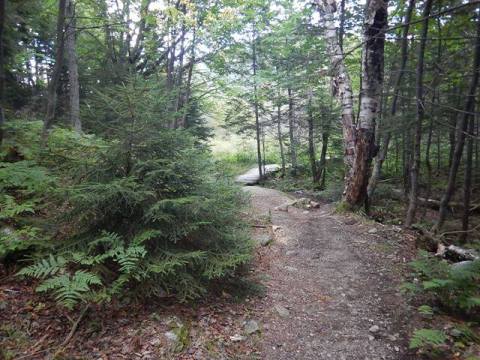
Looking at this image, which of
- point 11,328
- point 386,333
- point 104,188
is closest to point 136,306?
point 11,328

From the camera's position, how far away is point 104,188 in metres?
3.46

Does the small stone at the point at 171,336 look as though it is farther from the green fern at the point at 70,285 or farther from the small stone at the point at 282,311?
the small stone at the point at 282,311

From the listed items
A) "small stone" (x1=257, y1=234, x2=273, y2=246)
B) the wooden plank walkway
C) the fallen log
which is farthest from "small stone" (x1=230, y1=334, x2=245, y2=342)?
the wooden plank walkway

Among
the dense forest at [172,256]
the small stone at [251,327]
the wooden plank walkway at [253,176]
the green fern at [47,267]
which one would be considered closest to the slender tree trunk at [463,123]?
the dense forest at [172,256]

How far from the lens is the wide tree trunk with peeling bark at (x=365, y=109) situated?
23.0ft

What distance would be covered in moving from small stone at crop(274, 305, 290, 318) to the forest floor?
13 mm

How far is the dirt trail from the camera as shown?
3.29 metres

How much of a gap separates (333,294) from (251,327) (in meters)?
1.51

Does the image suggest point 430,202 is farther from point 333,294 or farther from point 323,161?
point 333,294

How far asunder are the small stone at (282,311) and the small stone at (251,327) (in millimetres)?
427

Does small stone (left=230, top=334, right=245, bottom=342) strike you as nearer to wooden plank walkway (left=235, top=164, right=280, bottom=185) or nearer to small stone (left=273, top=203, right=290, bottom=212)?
small stone (left=273, top=203, right=290, bottom=212)

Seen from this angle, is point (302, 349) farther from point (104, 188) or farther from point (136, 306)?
point (104, 188)

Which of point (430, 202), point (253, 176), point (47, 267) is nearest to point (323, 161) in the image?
point (430, 202)

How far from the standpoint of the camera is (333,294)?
14.4 ft
